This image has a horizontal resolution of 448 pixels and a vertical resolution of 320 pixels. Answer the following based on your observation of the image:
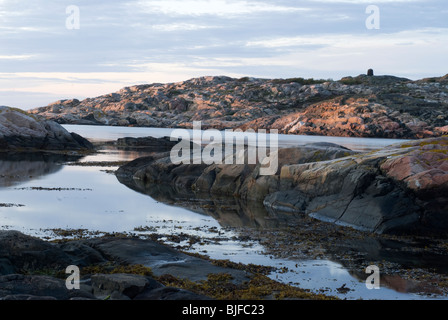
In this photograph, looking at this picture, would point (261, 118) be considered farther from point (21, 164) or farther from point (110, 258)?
point (110, 258)

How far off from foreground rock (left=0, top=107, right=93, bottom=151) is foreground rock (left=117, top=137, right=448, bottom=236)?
110 ft

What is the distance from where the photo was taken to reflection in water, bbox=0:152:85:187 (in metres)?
34.1

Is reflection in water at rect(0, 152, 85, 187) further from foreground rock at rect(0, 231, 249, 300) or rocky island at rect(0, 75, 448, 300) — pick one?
foreground rock at rect(0, 231, 249, 300)

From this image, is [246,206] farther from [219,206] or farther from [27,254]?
[27,254]

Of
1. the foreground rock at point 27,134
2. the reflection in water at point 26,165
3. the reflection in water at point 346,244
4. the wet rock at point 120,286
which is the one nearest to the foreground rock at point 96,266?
the wet rock at point 120,286

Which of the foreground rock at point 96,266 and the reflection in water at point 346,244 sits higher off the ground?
the foreground rock at point 96,266

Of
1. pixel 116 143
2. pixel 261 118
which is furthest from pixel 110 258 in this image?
pixel 261 118

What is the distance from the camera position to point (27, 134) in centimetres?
5838

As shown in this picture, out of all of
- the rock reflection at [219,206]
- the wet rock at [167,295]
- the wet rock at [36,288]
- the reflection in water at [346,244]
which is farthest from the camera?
the rock reflection at [219,206]

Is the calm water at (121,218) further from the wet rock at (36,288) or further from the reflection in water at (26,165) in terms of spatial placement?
the wet rock at (36,288)

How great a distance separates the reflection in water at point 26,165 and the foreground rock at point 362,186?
12.6m

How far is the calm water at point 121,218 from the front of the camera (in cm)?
1356

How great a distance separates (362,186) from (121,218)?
1040cm

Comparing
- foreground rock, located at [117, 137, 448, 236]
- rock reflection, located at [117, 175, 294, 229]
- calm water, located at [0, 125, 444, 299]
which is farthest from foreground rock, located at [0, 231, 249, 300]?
foreground rock, located at [117, 137, 448, 236]
